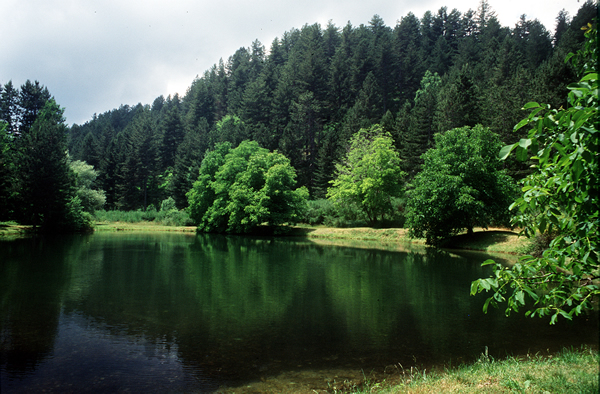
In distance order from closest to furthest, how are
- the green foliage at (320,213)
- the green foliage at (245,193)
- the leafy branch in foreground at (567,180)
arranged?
1. the leafy branch in foreground at (567,180)
2. the green foliage at (245,193)
3. the green foliage at (320,213)

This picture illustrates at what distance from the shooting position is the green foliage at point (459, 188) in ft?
95.3

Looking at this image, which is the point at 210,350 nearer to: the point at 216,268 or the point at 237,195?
the point at 216,268

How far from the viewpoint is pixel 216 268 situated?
19328 mm

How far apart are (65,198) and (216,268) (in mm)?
31530

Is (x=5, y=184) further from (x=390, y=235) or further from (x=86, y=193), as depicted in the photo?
(x=390, y=235)

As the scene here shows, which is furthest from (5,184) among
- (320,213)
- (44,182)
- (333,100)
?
(333,100)

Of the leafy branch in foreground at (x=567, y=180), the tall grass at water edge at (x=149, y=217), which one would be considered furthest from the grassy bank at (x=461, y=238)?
the tall grass at water edge at (x=149, y=217)

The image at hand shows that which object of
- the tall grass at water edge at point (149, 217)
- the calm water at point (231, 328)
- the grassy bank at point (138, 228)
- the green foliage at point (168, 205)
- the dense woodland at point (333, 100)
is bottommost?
the calm water at point (231, 328)

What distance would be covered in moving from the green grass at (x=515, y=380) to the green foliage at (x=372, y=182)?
38.9m

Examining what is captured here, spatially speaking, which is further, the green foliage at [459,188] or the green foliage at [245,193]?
the green foliage at [245,193]

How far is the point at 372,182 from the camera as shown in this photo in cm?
4494

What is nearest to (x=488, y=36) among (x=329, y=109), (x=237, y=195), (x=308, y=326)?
(x=329, y=109)

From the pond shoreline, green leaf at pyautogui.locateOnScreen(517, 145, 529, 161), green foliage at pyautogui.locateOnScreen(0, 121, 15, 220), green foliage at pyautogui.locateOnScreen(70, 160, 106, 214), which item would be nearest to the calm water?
green leaf at pyautogui.locateOnScreen(517, 145, 529, 161)

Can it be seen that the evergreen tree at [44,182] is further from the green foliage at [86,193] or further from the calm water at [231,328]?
the calm water at [231,328]
